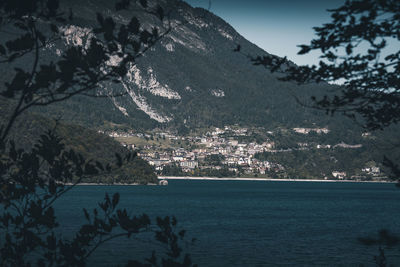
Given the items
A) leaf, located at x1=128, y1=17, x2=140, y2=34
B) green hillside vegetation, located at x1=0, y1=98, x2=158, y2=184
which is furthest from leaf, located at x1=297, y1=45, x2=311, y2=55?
green hillside vegetation, located at x1=0, y1=98, x2=158, y2=184

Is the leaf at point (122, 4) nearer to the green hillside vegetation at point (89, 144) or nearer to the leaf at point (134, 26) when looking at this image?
the leaf at point (134, 26)

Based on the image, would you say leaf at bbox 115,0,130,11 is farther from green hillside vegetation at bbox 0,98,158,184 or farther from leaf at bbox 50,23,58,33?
green hillside vegetation at bbox 0,98,158,184

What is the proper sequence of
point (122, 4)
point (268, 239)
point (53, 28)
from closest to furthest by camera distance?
point (122, 4), point (53, 28), point (268, 239)

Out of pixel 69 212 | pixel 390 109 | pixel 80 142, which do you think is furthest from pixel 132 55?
pixel 80 142

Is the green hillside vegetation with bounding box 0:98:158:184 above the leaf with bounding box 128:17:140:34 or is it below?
above

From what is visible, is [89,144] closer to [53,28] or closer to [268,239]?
[268,239]

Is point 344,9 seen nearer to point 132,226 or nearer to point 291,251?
point 132,226

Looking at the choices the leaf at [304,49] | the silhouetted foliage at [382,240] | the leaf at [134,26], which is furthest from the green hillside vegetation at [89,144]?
the silhouetted foliage at [382,240]

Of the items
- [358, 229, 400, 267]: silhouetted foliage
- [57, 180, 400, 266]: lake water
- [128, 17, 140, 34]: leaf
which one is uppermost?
[128, 17, 140, 34]: leaf

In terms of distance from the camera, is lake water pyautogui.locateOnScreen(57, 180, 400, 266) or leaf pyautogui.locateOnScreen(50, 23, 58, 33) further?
lake water pyautogui.locateOnScreen(57, 180, 400, 266)

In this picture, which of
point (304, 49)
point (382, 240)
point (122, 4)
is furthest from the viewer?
point (304, 49)

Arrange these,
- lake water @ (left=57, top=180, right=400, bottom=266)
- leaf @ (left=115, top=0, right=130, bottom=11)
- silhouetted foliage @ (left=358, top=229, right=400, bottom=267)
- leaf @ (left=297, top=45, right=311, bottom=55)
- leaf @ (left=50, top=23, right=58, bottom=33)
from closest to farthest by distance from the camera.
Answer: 1. silhouetted foliage @ (left=358, top=229, right=400, bottom=267)
2. leaf @ (left=115, top=0, right=130, bottom=11)
3. leaf @ (left=50, top=23, right=58, bottom=33)
4. leaf @ (left=297, top=45, right=311, bottom=55)
5. lake water @ (left=57, top=180, right=400, bottom=266)

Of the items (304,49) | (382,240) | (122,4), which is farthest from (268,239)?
(122,4)
